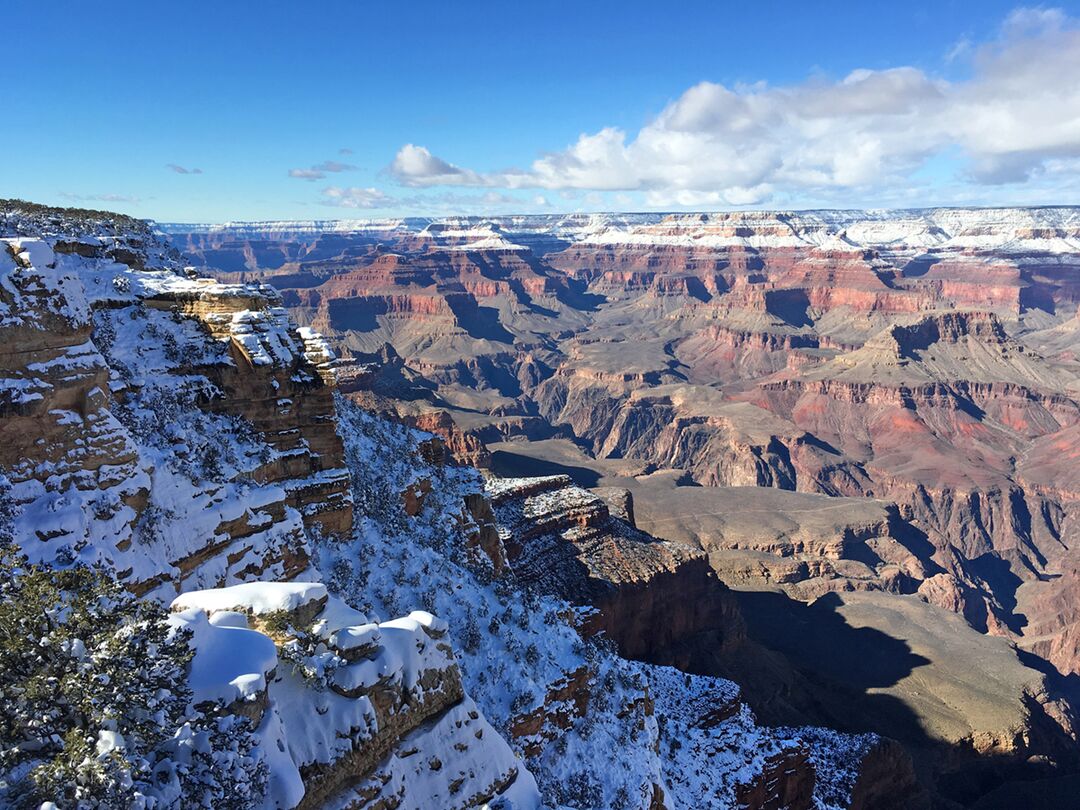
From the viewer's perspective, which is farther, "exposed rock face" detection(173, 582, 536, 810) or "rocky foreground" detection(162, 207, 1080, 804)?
"rocky foreground" detection(162, 207, 1080, 804)

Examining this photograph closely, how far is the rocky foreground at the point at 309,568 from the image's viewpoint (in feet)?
36.8

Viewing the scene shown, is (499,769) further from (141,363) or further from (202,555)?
(141,363)

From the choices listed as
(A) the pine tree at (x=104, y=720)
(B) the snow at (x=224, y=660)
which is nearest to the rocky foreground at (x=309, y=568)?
(B) the snow at (x=224, y=660)

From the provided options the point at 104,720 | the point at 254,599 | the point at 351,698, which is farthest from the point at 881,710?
the point at 104,720

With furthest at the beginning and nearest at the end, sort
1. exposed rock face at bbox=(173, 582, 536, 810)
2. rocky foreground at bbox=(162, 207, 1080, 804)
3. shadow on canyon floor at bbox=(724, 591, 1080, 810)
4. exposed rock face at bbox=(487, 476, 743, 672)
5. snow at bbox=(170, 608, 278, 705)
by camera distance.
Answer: rocky foreground at bbox=(162, 207, 1080, 804), exposed rock face at bbox=(487, 476, 743, 672), shadow on canyon floor at bbox=(724, 591, 1080, 810), exposed rock face at bbox=(173, 582, 536, 810), snow at bbox=(170, 608, 278, 705)

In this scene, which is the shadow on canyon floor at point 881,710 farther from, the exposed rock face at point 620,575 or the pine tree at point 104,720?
the pine tree at point 104,720

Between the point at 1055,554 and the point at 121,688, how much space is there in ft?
414

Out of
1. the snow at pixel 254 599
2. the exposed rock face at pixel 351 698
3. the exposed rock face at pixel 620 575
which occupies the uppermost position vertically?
the snow at pixel 254 599

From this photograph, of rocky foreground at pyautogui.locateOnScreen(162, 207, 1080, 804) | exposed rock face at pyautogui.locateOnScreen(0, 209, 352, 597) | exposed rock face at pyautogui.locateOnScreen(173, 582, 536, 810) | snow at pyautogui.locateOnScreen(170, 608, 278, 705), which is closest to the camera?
snow at pyautogui.locateOnScreen(170, 608, 278, 705)

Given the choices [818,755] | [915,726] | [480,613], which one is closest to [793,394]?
[915,726]

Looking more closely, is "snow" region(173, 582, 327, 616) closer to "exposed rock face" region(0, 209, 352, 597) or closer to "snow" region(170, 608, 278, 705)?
"snow" region(170, 608, 278, 705)

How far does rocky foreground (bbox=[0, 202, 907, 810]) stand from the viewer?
11219 millimetres

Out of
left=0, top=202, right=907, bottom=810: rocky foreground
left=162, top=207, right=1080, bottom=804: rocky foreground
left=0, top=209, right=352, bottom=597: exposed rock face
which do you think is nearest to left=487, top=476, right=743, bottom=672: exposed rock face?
left=162, top=207, right=1080, bottom=804: rocky foreground

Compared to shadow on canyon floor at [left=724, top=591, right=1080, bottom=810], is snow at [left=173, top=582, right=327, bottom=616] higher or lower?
higher
